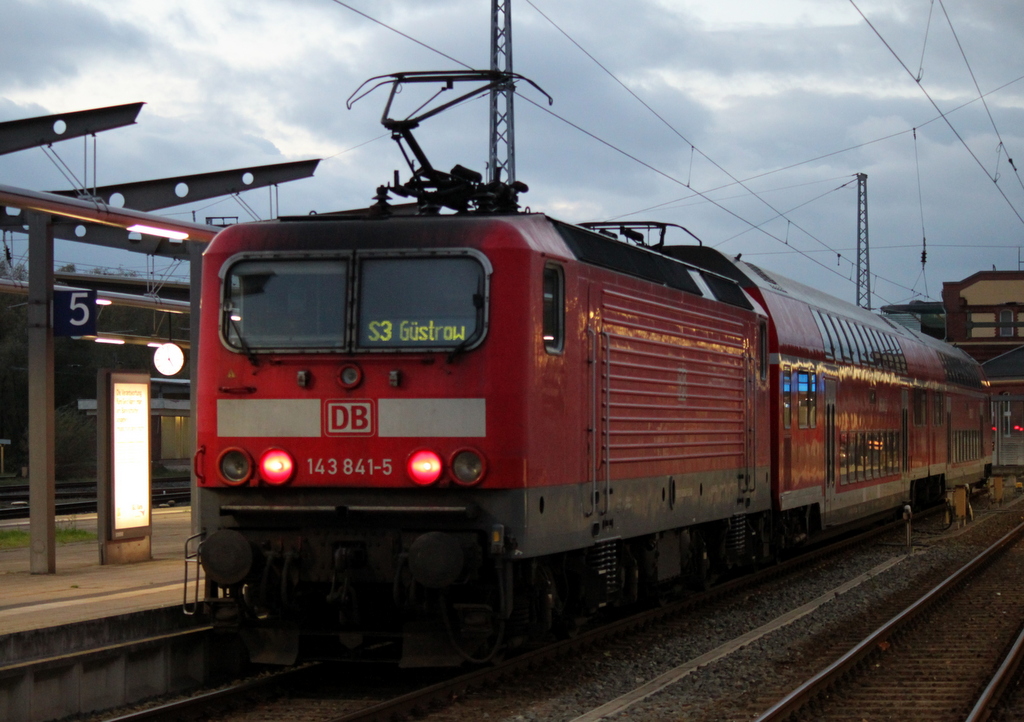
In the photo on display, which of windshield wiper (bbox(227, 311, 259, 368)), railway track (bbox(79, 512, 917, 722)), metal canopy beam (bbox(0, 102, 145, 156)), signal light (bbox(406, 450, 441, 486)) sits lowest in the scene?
railway track (bbox(79, 512, 917, 722))

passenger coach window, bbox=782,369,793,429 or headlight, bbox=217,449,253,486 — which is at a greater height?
passenger coach window, bbox=782,369,793,429

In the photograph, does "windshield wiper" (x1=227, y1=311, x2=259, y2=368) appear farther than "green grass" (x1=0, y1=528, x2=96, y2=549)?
No

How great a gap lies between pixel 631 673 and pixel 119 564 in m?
7.54

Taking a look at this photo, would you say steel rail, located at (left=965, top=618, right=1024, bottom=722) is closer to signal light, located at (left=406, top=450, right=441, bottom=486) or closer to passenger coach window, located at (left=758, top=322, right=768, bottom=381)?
signal light, located at (left=406, top=450, right=441, bottom=486)

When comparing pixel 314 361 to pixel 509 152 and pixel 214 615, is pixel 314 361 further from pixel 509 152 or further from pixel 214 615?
pixel 509 152

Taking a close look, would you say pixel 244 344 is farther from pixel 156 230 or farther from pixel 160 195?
pixel 160 195

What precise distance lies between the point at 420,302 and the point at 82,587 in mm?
5810

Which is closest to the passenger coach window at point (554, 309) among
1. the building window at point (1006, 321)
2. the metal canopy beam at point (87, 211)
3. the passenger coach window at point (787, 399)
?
the metal canopy beam at point (87, 211)

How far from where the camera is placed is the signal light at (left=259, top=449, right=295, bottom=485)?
8.71 m

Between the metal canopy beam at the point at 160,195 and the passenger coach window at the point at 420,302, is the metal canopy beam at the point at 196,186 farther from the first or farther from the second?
the passenger coach window at the point at 420,302

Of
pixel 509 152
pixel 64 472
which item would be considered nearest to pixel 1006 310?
pixel 64 472

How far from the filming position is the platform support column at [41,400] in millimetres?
13953

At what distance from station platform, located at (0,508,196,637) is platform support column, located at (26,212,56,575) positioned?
1.37 feet

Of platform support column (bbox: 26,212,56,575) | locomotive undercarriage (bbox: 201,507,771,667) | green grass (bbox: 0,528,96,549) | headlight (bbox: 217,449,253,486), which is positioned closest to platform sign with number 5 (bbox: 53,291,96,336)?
platform support column (bbox: 26,212,56,575)
